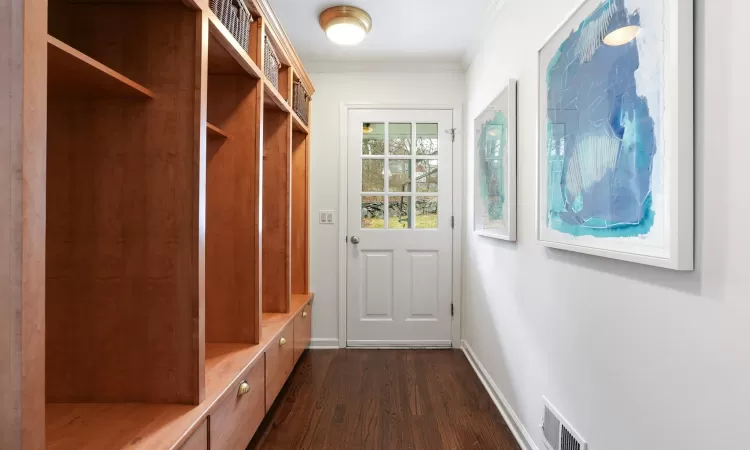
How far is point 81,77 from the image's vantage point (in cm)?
107

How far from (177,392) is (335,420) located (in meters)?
1.01

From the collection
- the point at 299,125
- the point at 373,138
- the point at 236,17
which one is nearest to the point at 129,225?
the point at 236,17

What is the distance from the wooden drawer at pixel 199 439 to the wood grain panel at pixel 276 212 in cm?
118

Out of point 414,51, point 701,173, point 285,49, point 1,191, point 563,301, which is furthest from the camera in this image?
point 414,51

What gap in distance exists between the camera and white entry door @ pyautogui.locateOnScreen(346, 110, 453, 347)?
10.5ft

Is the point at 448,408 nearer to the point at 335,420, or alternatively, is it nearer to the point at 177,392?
the point at 335,420

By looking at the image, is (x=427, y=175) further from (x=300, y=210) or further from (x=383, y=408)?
(x=383, y=408)

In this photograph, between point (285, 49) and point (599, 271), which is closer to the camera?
point (599, 271)

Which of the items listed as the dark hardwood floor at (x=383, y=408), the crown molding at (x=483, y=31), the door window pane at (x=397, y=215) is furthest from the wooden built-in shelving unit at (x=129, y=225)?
the door window pane at (x=397, y=215)

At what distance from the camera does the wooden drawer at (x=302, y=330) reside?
2.59m

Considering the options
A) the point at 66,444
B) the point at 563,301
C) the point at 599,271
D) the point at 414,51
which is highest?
the point at 414,51

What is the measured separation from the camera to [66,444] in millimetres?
1024

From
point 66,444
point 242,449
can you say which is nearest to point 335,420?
point 242,449

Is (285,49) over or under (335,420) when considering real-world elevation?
over
